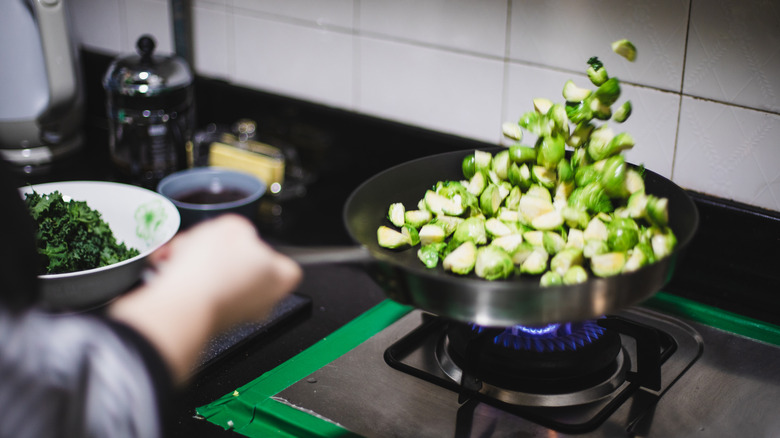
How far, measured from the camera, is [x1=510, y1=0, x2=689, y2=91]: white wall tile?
3.42 ft

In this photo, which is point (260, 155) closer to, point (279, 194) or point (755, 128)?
point (279, 194)

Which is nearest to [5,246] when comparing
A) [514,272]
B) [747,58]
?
[514,272]

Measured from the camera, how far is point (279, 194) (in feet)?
4.71

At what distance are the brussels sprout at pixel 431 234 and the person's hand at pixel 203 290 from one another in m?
0.16

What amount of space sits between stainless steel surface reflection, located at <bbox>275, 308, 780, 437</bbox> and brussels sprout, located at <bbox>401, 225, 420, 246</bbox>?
0.16 metres

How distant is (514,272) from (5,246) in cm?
52

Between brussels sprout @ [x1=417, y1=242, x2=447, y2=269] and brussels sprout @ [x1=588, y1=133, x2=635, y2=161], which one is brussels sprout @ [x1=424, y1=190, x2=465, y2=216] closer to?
brussels sprout @ [x1=417, y1=242, x2=447, y2=269]

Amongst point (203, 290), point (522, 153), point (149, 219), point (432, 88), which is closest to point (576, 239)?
point (522, 153)

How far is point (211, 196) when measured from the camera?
1.31 meters

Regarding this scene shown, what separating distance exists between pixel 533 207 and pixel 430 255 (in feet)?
0.44

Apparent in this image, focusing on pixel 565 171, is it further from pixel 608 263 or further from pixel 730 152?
pixel 730 152

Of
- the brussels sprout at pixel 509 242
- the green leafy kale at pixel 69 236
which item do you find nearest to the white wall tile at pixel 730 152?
the brussels sprout at pixel 509 242

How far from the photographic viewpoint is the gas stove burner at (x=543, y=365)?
86cm

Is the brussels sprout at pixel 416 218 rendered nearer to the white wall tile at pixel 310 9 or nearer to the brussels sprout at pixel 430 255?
the brussels sprout at pixel 430 255
